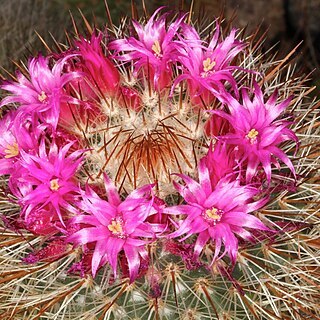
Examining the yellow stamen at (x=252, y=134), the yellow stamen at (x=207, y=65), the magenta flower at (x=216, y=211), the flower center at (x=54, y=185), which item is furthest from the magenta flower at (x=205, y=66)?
the flower center at (x=54, y=185)

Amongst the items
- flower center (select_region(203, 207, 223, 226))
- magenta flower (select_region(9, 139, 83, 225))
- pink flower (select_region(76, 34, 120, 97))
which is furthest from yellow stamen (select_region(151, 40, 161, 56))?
flower center (select_region(203, 207, 223, 226))

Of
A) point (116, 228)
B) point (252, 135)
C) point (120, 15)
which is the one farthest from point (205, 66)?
point (120, 15)

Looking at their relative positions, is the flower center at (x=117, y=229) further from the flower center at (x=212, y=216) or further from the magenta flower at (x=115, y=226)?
the flower center at (x=212, y=216)

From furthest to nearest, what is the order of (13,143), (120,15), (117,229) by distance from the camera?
(120,15) → (13,143) → (117,229)

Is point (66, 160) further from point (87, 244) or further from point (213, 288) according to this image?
point (213, 288)

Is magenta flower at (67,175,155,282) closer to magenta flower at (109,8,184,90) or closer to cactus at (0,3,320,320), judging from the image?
cactus at (0,3,320,320)

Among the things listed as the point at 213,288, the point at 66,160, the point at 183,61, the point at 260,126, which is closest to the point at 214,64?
the point at 183,61

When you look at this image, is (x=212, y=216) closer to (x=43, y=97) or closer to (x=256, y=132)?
(x=256, y=132)
